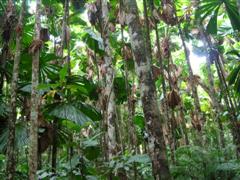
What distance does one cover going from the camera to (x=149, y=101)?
185 inches

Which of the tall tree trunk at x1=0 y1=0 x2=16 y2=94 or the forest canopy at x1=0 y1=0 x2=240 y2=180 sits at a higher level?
the tall tree trunk at x1=0 y1=0 x2=16 y2=94

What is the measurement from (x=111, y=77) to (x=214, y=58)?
11.3 ft

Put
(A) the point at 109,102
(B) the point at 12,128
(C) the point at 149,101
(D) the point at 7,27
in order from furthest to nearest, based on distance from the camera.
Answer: (A) the point at 109,102 → (D) the point at 7,27 → (B) the point at 12,128 → (C) the point at 149,101

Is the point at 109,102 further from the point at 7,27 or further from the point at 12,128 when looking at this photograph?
the point at 12,128

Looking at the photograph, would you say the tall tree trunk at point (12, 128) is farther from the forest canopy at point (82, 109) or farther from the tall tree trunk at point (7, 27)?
the tall tree trunk at point (7, 27)

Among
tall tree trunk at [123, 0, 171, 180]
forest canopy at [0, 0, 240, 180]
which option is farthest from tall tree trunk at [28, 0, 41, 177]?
tall tree trunk at [123, 0, 171, 180]

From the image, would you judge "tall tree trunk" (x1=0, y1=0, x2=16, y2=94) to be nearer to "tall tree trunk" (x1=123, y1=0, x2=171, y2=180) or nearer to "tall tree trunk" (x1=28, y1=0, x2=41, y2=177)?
"tall tree trunk" (x1=28, y1=0, x2=41, y2=177)

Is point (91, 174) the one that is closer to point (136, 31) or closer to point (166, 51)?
point (136, 31)

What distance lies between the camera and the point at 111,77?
828 centimetres

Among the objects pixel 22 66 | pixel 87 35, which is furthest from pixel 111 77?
pixel 22 66

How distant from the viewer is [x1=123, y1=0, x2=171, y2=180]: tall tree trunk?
14.6 ft

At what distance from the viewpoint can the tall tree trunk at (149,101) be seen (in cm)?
444

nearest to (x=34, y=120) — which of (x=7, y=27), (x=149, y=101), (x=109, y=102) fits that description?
(x=149, y=101)

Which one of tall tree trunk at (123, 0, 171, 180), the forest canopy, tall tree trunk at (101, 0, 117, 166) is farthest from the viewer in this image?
tall tree trunk at (101, 0, 117, 166)
